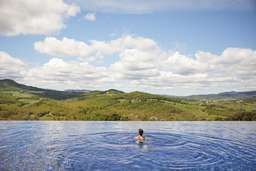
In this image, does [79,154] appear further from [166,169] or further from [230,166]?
[230,166]

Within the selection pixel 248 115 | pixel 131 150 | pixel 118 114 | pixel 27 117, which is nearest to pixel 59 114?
pixel 27 117

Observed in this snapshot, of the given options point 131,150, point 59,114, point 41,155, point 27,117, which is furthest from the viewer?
point 59,114

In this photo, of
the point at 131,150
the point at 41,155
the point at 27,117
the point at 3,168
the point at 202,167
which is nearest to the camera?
the point at 3,168

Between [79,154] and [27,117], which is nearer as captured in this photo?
[79,154]

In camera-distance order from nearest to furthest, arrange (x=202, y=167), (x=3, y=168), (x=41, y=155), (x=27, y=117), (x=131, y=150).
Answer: (x=3, y=168) < (x=202, y=167) < (x=41, y=155) < (x=131, y=150) < (x=27, y=117)

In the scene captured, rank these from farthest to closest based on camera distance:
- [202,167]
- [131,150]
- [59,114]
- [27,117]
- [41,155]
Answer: [59,114]
[27,117]
[131,150]
[41,155]
[202,167]

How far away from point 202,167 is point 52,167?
16.1 meters

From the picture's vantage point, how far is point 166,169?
30.4 meters

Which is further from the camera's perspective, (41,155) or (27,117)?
(27,117)

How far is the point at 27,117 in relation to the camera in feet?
598

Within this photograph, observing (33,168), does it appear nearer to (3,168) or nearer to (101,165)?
(3,168)

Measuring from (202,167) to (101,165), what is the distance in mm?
11054

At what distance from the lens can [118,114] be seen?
196 metres

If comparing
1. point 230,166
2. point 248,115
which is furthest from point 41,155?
point 248,115
